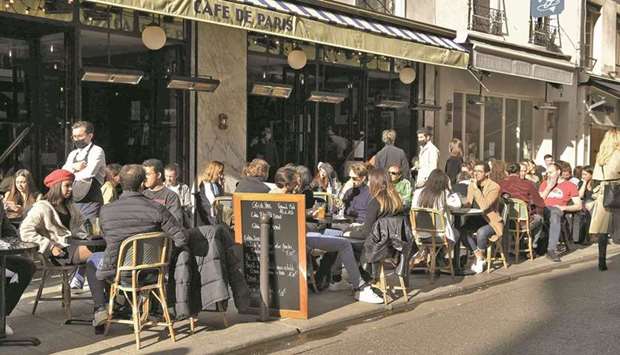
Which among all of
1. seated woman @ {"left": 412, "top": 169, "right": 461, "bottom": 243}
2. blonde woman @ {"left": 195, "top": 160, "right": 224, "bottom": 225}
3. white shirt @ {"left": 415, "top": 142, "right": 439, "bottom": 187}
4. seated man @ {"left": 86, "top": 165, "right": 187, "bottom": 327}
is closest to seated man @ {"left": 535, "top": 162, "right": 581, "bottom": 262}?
white shirt @ {"left": 415, "top": 142, "right": 439, "bottom": 187}

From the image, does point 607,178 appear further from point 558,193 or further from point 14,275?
point 14,275

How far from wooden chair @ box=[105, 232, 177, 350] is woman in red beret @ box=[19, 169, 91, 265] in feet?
2.17

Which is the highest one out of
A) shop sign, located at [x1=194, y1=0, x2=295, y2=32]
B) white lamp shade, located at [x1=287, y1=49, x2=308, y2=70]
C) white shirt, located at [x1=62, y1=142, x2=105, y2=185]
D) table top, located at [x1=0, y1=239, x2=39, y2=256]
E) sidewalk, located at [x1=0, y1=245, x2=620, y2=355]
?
shop sign, located at [x1=194, y1=0, x2=295, y2=32]

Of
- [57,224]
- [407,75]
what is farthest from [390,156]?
[57,224]

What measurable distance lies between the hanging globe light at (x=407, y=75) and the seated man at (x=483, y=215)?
A: 498 centimetres

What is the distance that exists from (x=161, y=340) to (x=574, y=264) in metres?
6.63

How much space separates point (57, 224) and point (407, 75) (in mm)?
8968

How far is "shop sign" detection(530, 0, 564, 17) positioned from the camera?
16359mm

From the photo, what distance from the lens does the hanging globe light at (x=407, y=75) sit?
13820 mm

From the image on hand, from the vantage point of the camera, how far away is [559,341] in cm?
573

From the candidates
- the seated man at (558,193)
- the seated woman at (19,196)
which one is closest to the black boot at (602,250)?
the seated man at (558,193)

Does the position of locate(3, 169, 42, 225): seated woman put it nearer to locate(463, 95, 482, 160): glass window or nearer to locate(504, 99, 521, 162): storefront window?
locate(463, 95, 482, 160): glass window

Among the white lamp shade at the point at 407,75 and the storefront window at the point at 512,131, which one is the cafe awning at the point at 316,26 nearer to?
the white lamp shade at the point at 407,75

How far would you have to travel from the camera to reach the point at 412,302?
737 cm
